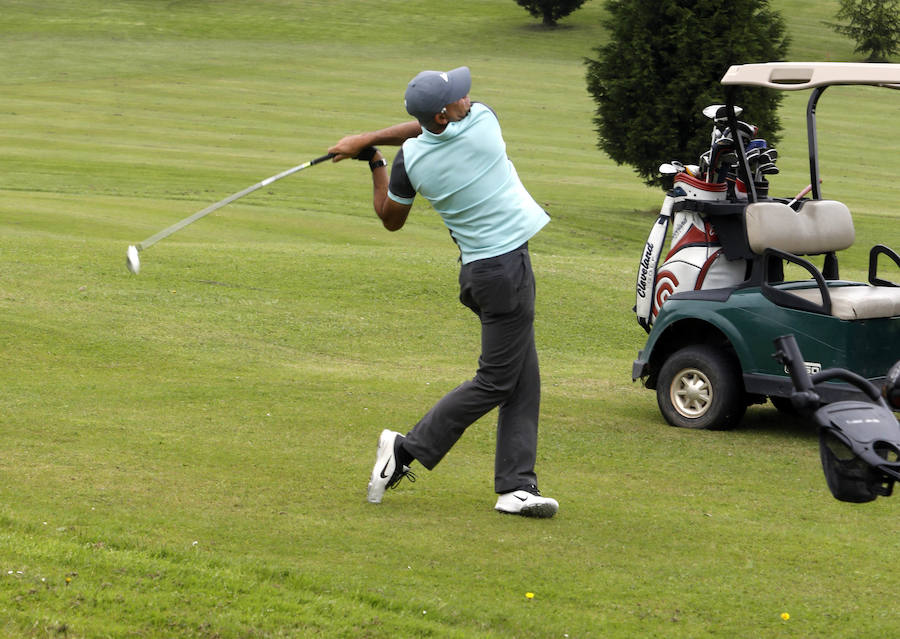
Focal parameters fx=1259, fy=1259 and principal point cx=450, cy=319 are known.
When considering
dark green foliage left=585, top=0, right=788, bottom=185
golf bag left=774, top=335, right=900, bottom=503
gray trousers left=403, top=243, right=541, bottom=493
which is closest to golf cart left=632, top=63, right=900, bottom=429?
gray trousers left=403, top=243, right=541, bottom=493

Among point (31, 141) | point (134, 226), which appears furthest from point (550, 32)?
point (134, 226)

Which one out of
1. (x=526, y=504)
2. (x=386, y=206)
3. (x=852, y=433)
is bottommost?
(x=526, y=504)

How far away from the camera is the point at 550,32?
6838 cm

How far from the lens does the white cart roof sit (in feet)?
23.3

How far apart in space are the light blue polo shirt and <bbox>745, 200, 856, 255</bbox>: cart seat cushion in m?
2.38

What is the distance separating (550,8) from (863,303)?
65.3 m

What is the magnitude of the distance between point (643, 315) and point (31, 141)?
23.5 meters

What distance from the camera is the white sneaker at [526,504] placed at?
556 cm

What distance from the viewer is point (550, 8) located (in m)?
70.1

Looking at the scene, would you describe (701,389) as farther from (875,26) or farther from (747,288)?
(875,26)

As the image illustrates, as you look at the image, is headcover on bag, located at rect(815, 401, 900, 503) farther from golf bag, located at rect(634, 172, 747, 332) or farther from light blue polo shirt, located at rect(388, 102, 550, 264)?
golf bag, located at rect(634, 172, 747, 332)

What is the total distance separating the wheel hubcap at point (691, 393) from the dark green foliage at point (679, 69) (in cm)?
1710

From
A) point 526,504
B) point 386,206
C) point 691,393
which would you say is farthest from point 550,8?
point 526,504

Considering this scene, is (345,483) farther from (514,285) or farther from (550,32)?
(550,32)
